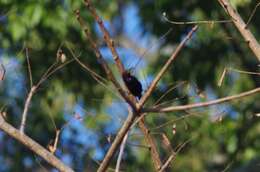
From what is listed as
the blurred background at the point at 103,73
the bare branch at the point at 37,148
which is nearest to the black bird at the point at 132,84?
the bare branch at the point at 37,148

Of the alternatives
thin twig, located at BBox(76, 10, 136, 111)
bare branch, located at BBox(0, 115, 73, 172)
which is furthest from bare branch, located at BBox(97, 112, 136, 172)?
bare branch, located at BBox(0, 115, 73, 172)

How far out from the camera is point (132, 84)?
8.79 ft

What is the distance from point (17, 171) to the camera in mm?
7578

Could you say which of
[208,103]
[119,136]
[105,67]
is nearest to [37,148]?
[119,136]

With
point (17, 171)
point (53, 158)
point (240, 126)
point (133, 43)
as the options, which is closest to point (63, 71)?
point (17, 171)

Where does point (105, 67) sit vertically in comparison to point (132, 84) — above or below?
above

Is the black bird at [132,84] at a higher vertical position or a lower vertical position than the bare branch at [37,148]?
higher

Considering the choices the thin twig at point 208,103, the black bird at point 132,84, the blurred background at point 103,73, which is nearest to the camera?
the thin twig at point 208,103

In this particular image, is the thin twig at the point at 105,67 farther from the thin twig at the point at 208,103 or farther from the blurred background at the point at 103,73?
the blurred background at the point at 103,73

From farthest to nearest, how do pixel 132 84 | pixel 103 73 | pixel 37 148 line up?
pixel 103 73
pixel 37 148
pixel 132 84

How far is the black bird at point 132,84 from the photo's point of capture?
2666mm

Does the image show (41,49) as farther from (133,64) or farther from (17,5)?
(133,64)

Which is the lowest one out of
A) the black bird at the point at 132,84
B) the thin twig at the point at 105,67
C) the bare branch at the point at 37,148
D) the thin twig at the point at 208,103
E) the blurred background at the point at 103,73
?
the blurred background at the point at 103,73

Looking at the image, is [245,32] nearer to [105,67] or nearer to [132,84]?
[132,84]
